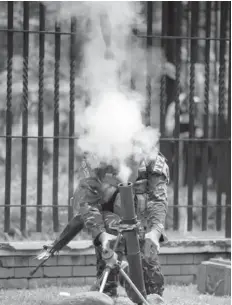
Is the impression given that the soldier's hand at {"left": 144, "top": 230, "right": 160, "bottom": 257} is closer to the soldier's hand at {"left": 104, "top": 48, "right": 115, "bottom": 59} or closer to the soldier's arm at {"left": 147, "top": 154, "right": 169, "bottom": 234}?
the soldier's arm at {"left": 147, "top": 154, "right": 169, "bottom": 234}

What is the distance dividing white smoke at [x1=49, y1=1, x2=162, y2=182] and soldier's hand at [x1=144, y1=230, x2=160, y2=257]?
0.53 meters

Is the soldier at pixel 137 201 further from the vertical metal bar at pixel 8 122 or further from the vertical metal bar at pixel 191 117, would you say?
the vertical metal bar at pixel 191 117

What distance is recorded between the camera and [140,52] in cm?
940

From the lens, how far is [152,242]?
6801 millimetres

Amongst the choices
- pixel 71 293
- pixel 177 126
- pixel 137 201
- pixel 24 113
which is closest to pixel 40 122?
pixel 24 113

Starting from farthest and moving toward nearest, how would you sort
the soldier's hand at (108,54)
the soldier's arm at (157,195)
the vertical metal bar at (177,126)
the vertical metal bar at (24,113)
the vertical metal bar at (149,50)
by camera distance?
the vertical metal bar at (177,126) → the vertical metal bar at (149,50) → the vertical metal bar at (24,113) → the soldier's hand at (108,54) → the soldier's arm at (157,195)

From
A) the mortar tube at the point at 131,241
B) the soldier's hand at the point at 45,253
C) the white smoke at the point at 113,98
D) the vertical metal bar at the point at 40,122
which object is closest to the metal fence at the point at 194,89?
the white smoke at the point at 113,98

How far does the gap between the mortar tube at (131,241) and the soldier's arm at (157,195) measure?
19.7 inches

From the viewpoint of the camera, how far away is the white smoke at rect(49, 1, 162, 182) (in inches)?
282

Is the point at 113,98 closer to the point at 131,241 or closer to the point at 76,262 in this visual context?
the point at 131,241

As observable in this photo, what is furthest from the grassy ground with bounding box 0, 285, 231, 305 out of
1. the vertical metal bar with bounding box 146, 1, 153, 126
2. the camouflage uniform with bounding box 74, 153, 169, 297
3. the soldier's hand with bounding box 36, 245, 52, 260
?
the vertical metal bar with bounding box 146, 1, 153, 126

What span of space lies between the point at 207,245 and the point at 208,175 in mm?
786

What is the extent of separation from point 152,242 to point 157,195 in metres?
0.49

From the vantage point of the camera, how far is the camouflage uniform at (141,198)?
23.3 ft
